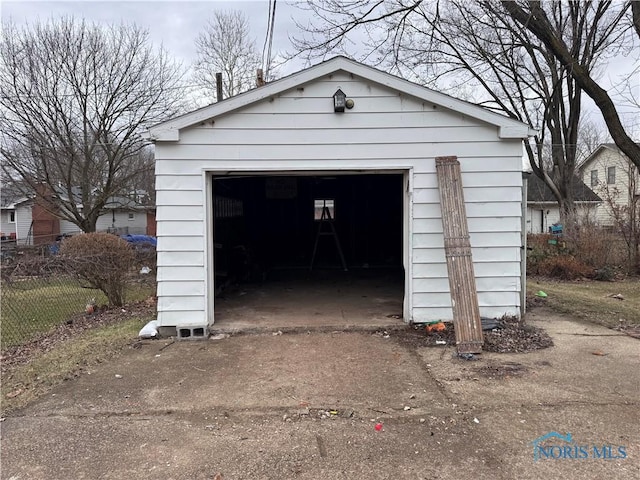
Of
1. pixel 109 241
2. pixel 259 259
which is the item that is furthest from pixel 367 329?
pixel 259 259

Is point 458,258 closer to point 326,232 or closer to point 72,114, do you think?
point 326,232

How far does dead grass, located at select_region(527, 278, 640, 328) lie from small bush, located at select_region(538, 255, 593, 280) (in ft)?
1.17

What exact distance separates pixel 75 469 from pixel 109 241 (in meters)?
5.55

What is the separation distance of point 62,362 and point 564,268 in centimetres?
1104

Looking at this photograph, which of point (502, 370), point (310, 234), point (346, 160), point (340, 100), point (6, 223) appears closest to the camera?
point (502, 370)

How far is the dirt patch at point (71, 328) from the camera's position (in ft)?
17.8

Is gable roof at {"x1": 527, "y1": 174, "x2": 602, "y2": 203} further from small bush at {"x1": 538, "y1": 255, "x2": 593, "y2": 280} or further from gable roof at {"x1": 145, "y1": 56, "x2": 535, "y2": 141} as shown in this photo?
gable roof at {"x1": 145, "y1": 56, "x2": 535, "y2": 141}

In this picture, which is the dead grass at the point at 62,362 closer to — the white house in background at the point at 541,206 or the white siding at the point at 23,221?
the white house in background at the point at 541,206

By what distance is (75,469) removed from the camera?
8.99 ft

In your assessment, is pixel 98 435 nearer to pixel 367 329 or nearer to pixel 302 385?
pixel 302 385

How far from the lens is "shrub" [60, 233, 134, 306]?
7223 millimetres

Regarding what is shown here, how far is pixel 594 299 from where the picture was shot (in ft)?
27.3

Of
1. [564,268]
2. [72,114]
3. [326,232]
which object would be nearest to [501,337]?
[564,268]

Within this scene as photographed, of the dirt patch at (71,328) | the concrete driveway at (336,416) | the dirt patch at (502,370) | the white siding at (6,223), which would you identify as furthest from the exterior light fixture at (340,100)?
the white siding at (6,223)
